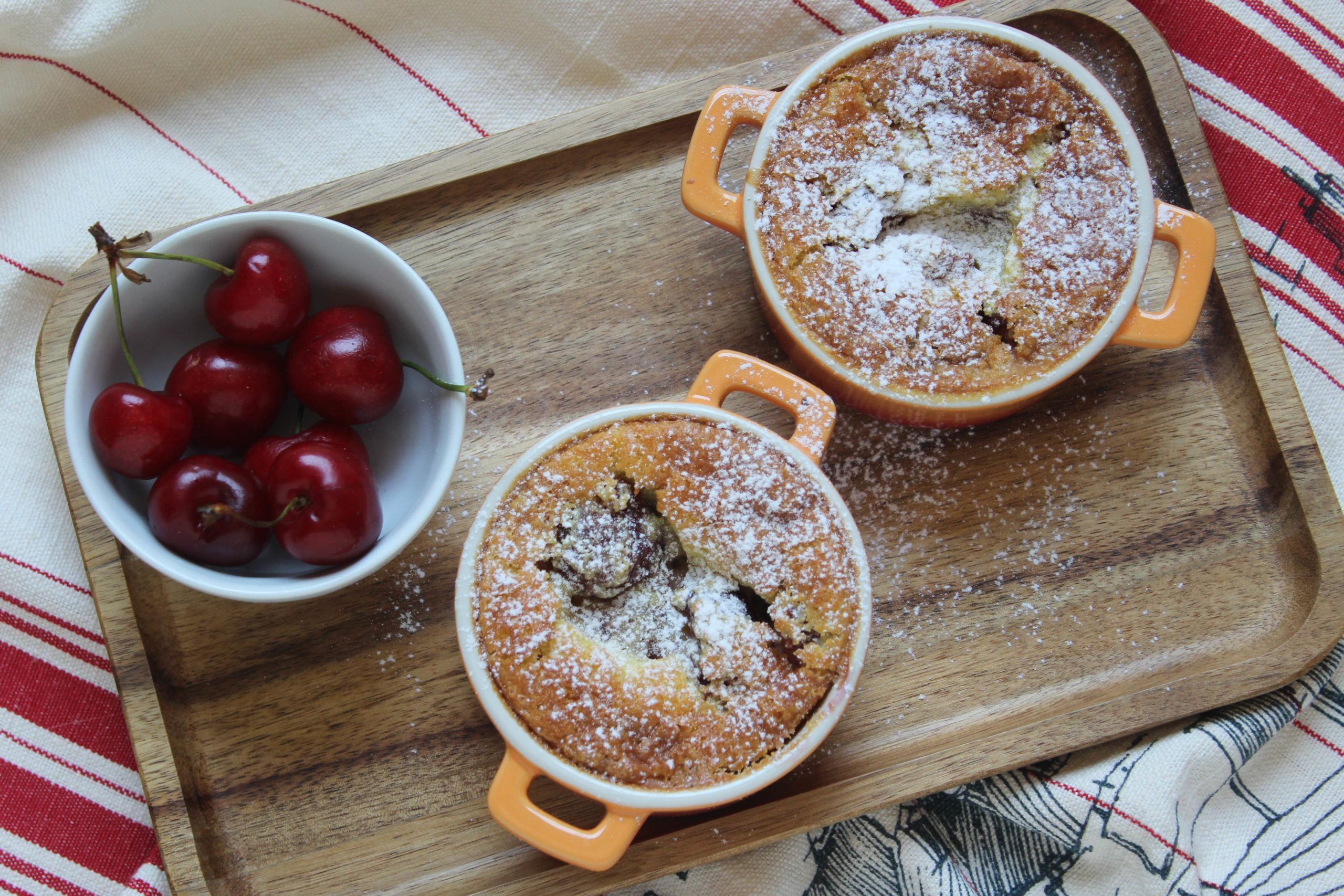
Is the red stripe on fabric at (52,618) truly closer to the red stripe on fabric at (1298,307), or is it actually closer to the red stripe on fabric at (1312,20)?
the red stripe on fabric at (1298,307)

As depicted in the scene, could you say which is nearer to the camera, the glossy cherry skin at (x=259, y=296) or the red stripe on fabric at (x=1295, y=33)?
the glossy cherry skin at (x=259, y=296)

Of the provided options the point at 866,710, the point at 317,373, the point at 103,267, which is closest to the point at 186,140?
the point at 103,267

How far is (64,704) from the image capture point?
154 centimetres

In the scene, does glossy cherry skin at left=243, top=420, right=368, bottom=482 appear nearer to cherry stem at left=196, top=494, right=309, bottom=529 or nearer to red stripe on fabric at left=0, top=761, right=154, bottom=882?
cherry stem at left=196, top=494, right=309, bottom=529

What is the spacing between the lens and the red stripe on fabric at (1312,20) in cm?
160

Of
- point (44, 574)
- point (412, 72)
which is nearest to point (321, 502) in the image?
point (44, 574)

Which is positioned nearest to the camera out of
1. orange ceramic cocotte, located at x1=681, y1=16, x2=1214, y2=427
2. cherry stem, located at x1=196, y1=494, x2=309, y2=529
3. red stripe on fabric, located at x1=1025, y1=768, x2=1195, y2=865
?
cherry stem, located at x1=196, y1=494, x2=309, y2=529

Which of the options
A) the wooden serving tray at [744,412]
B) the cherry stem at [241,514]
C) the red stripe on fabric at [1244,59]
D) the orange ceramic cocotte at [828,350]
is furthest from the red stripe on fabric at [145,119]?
the red stripe on fabric at [1244,59]

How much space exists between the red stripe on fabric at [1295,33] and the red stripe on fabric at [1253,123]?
13cm

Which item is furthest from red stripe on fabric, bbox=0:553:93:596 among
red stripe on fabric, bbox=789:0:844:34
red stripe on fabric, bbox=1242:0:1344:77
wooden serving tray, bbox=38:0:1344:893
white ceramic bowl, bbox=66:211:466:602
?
red stripe on fabric, bbox=1242:0:1344:77

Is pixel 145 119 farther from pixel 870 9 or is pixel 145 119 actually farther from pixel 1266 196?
pixel 1266 196

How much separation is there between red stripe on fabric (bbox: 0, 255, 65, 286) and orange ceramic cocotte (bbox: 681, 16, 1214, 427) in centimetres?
95

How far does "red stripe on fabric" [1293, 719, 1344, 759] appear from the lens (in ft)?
5.00

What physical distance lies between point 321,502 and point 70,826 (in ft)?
2.46
